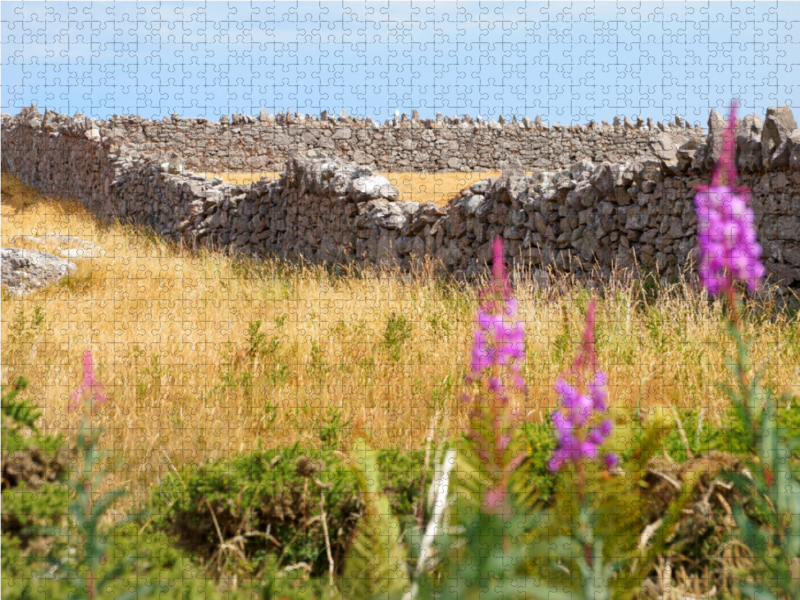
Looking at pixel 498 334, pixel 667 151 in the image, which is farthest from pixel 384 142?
pixel 498 334

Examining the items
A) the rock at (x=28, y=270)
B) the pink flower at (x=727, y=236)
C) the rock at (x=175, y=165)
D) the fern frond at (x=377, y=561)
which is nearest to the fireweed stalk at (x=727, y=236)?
the pink flower at (x=727, y=236)

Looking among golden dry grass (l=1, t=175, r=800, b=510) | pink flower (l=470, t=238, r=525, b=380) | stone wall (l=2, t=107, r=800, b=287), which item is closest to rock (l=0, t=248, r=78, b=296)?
golden dry grass (l=1, t=175, r=800, b=510)

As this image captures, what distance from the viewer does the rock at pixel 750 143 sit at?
6.40 metres

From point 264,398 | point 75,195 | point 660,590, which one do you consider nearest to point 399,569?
point 660,590

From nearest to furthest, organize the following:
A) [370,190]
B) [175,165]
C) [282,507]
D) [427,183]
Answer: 1. [282,507]
2. [370,190]
3. [175,165]
4. [427,183]

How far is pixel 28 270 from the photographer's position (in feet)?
26.7

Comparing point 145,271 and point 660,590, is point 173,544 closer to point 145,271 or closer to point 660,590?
point 660,590

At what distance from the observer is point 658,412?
266 centimetres

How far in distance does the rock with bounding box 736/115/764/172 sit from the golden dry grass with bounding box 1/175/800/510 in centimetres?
146

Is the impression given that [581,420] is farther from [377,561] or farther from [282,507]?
[282,507]

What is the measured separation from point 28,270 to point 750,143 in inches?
340

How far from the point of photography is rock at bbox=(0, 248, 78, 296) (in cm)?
784

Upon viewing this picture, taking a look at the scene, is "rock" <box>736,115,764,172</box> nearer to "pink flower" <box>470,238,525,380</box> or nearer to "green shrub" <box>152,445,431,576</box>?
"green shrub" <box>152,445,431,576</box>

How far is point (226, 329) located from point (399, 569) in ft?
16.6
